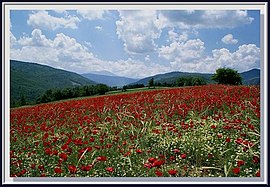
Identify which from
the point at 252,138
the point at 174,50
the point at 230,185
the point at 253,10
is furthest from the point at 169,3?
the point at 230,185

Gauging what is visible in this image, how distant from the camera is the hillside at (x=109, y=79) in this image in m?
6.00

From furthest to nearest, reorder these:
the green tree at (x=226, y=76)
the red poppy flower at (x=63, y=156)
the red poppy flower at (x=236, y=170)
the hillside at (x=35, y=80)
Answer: the green tree at (x=226, y=76), the hillside at (x=35, y=80), the red poppy flower at (x=63, y=156), the red poppy flower at (x=236, y=170)

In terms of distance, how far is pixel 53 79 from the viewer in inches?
235

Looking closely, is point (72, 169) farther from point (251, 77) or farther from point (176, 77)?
point (251, 77)

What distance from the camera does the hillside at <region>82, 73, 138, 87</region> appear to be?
6.00 metres

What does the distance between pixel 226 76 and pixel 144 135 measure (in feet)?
4.33

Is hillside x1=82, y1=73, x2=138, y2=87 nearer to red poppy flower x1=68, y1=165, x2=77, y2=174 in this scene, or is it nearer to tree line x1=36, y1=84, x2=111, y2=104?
tree line x1=36, y1=84, x2=111, y2=104

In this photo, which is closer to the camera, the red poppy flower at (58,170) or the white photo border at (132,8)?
the white photo border at (132,8)

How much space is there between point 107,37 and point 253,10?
1860mm

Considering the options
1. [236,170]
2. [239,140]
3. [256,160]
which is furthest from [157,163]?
[256,160]

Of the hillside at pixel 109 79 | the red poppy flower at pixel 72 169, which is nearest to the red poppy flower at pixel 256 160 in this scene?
the hillside at pixel 109 79

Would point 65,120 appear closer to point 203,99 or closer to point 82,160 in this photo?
point 82,160

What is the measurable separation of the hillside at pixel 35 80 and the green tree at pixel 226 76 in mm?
1626

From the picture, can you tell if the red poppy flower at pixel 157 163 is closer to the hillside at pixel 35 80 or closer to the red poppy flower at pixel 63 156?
the red poppy flower at pixel 63 156
